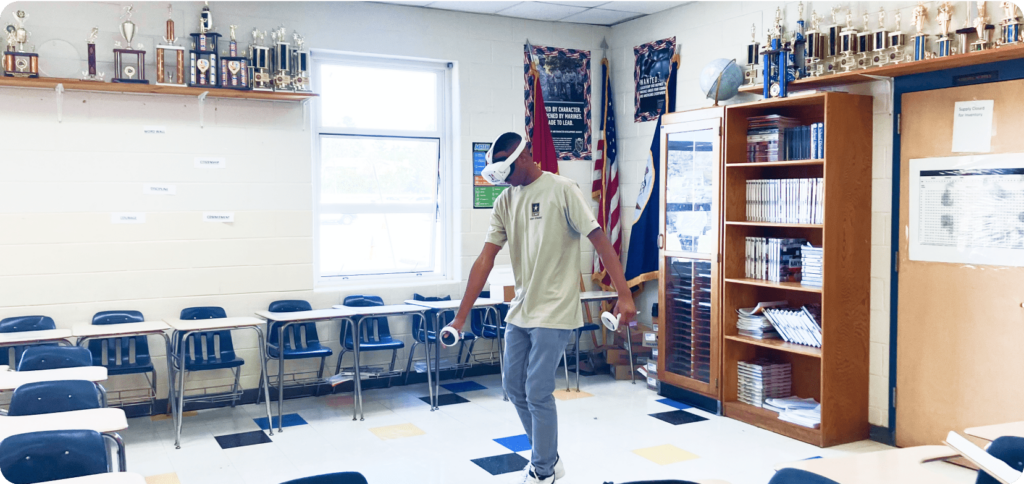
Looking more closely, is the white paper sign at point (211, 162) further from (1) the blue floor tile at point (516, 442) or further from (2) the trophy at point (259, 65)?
(1) the blue floor tile at point (516, 442)

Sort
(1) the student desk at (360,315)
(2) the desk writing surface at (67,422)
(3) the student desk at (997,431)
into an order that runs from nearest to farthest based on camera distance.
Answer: (3) the student desk at (997,431) → (2) the desk writing surface at (67,422) → (1) the student desk at (360,315)

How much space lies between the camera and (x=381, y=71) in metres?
6.17

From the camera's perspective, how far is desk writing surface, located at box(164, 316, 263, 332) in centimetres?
480

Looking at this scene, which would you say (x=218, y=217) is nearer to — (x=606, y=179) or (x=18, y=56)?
(x=18, y=56)

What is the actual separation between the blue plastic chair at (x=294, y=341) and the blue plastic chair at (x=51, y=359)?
152 centimetres

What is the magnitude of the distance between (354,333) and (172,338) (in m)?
1.12

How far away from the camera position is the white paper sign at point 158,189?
5281 mm

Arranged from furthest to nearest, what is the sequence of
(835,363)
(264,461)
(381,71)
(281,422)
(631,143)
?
(631,143) < (381,71) < (281,422) < (835,363) < (264,461)

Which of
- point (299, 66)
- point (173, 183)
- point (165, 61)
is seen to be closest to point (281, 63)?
point (299, 66)

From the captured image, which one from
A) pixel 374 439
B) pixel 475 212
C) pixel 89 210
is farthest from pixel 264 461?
pixel 475 212

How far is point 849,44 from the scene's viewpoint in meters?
4.64

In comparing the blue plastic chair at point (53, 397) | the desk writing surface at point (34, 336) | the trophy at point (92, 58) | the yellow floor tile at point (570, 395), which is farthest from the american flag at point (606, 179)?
the blue plastic chair at point (53, 397)

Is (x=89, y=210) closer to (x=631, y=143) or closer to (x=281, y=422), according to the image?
(x=281, y=422)

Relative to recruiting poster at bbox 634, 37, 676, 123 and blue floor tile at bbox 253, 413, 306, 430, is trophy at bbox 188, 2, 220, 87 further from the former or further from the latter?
recruiting poster at bbox 634, 37, 676, 123
